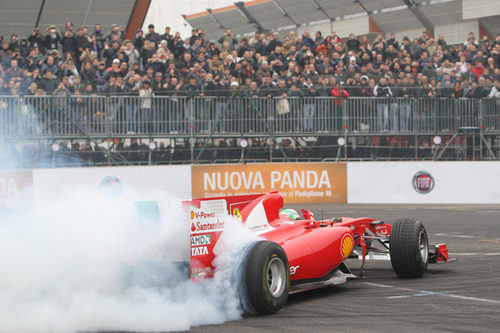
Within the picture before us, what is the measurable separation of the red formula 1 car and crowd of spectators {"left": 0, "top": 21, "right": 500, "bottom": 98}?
12.7 meters

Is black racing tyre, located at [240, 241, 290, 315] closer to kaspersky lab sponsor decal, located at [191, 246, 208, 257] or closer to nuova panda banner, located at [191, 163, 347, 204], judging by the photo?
kaspersky lab sponsor decal, located at [191, 246, 208, 257]

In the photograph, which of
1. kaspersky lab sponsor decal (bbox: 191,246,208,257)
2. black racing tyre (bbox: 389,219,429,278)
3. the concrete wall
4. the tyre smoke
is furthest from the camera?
the concrete wall

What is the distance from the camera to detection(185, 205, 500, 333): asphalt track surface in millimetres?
6258

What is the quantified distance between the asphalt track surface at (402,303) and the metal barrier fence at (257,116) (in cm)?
1064

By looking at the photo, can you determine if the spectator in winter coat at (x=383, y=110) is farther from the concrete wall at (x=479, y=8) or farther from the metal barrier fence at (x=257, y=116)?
the concrete wall at (x=479, y=8)

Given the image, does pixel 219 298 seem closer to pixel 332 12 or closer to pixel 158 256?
pixel 158 256

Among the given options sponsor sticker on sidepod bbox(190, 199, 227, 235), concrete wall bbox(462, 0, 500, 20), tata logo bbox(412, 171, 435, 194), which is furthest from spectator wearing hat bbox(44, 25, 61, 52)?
concrete wall bbox(462, 0, 500, 20)

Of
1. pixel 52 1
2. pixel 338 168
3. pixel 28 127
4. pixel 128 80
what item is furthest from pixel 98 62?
pixel 52 1

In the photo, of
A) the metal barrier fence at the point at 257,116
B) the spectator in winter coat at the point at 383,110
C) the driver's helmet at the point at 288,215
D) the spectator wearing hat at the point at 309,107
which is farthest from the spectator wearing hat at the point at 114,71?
the driver's helmet at the point at 288,215

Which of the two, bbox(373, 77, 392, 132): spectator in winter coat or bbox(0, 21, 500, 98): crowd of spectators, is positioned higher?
bbox(0, 21, 500, 98): crowd of spectators

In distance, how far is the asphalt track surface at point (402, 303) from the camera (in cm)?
626

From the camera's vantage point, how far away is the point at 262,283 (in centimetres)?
665

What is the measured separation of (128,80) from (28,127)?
9.36 feet

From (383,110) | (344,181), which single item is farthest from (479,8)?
(344,181)
